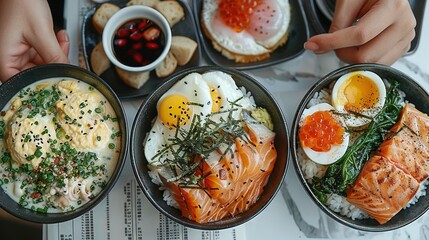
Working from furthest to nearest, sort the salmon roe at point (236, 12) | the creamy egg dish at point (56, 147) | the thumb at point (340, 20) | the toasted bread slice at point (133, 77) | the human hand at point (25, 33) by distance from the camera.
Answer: the salmon roe at point (236, 12), the toasted bread slice at point (133, 77), the thumb at point (340, 20), the human hand at point (25, 33), the creamy egg dish at point (56, 147)

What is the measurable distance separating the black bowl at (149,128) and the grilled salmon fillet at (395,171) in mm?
349

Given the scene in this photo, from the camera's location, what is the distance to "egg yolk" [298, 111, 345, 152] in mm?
1994

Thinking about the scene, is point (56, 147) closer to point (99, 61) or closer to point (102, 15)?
point (99, 61)

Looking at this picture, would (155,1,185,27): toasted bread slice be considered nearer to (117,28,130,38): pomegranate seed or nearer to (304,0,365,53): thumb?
(117,28,130,38): pomegranate seed

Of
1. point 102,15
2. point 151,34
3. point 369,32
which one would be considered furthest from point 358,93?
point 102,15

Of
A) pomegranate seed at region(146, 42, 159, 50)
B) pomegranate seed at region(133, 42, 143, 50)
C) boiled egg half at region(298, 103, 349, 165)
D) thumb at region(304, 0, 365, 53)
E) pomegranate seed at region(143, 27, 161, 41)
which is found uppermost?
thumb at region(304, 0, 365, 53)

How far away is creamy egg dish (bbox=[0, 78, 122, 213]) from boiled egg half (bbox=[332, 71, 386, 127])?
101 cm

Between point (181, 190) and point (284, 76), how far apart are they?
2.80ft

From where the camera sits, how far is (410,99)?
2164mm

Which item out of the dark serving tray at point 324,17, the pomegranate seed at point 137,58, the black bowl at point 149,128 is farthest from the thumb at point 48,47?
the dark serving tray at point 324,17

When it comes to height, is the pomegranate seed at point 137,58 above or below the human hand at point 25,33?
below

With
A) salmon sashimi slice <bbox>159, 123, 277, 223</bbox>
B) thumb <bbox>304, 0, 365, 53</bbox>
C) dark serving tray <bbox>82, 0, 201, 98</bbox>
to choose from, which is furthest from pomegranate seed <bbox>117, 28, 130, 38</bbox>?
thumb <bbox>304, 0, 365, 53</bbox>

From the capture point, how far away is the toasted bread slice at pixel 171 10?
7.43 ft

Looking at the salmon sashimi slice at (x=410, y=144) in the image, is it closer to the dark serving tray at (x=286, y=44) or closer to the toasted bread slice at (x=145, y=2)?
the dark serving tray at (x=286, y=44)
